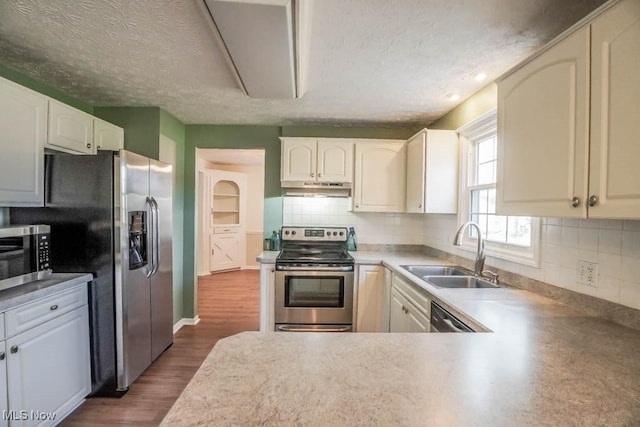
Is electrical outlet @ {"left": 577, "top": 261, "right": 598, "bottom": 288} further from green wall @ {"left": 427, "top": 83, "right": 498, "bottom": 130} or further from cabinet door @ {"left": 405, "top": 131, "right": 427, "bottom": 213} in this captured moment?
cabinet door @ {"left": 405, "top": 131, "right": 427, "bottom": 213}

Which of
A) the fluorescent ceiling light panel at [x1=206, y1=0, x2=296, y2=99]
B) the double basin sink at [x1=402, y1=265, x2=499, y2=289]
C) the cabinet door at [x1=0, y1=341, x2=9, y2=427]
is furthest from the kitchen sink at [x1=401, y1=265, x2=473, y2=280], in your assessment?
the cabinet door at [x1=0, y1=341, x2=9, y2=427]

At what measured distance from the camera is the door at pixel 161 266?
8.23 ft

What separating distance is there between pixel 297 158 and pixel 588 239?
7.95 ft

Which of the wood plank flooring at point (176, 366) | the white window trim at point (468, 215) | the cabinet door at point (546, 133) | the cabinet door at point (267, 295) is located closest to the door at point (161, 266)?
the wood plank flooring at point (176, 366)

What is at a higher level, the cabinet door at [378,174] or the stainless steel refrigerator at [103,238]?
the cabinet door at [378,174]

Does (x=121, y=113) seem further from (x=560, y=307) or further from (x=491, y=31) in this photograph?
(x=560, y=307)

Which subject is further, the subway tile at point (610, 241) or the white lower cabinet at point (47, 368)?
the white lower cabinet at point (47, 368)

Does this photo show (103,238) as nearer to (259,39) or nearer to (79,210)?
(79,210)

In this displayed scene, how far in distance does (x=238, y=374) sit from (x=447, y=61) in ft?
6.70

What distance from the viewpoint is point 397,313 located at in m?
2.47

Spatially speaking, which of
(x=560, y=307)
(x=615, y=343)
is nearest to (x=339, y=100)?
(x=560, y=307)

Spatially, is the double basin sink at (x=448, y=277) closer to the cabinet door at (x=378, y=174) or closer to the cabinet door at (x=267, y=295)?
the cabinet door at (x=378, y=174)

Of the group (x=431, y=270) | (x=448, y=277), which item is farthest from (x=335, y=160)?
(x=448, y=277)

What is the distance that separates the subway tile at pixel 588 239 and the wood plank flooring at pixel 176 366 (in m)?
2.68
